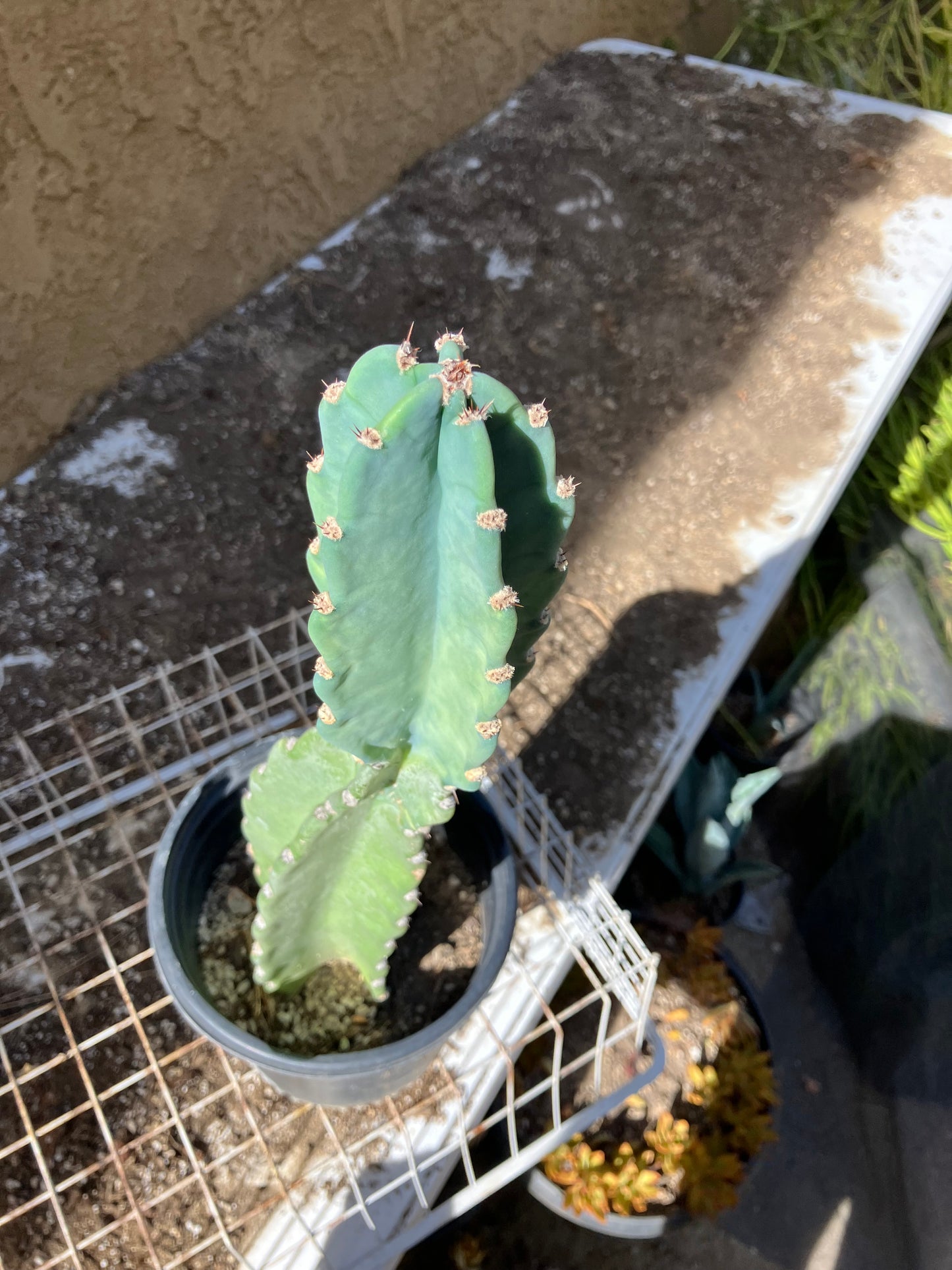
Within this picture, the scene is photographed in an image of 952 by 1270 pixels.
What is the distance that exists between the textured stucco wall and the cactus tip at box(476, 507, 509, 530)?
126 centimetres

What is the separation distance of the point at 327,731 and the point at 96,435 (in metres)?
1.17

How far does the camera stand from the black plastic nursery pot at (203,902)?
680 mm

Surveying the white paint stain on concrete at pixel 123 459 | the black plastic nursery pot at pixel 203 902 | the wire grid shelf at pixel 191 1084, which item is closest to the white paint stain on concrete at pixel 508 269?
the white paint stain on concrete at pixel 123 459

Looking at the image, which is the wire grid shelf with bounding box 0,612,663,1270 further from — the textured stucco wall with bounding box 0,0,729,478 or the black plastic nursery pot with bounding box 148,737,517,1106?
the textured stucco wall with bounding box 0,0,729,478

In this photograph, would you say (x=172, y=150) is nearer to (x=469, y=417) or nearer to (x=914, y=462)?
(x=469, y=417)

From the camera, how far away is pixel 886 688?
1626 mm

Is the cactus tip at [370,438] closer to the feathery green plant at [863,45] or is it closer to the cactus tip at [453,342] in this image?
the cactus tip at [453,342]

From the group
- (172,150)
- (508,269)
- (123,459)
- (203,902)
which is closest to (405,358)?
(203,902)

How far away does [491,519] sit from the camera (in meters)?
0.46

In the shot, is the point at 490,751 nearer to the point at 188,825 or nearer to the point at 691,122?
the point at 188,825

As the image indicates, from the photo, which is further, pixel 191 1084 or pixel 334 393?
pixel 191 1084

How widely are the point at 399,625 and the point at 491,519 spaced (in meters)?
0.14

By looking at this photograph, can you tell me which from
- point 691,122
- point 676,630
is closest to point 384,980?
point 676,630

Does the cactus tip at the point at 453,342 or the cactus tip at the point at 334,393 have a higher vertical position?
the cactus tip at the point at 453,342
